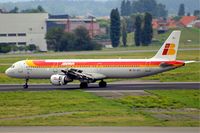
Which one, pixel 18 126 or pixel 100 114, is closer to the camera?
pixel 18 126

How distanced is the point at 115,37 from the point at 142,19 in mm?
7997

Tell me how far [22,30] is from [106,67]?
348 feet

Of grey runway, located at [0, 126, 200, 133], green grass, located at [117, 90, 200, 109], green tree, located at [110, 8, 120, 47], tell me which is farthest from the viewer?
green tree, located at [110, 8, 120, 47]

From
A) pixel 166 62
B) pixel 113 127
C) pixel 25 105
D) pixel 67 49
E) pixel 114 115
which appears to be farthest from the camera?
pixel 67 49

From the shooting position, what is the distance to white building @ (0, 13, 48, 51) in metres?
164

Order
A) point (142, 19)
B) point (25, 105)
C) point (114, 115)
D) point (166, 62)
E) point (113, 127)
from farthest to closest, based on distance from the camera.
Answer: point (142, 19) → point (166, 62) → point (25, 105) → point (114, 115) → point (113, 127)

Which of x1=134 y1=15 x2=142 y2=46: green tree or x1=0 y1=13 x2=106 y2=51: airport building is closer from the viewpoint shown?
x1=134 y1=15 x2=142 y2=46: green tree

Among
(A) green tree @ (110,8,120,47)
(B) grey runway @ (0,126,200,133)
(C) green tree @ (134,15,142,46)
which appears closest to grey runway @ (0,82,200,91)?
(B) grey runway @ (0,126,200,133)

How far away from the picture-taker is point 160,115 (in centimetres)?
4103

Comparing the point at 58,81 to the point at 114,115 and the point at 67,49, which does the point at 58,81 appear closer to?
the point at 114,115

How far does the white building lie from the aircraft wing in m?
100

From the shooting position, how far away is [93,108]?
44.8m

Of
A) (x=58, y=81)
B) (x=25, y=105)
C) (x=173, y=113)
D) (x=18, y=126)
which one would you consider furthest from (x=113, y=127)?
(x=58, y=81)

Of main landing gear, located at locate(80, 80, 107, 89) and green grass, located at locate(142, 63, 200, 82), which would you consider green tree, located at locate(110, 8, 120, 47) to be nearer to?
green grass, located at locate(142, 63, 200, 82)
